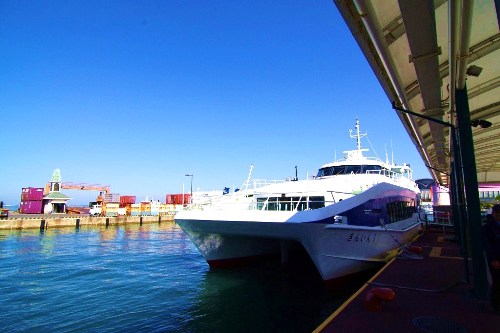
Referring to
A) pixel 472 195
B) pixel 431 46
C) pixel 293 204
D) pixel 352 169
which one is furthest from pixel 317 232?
pixel 352 169

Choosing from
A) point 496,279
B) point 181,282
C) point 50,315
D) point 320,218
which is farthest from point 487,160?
point 50,315

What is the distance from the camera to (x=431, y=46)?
4.24 m

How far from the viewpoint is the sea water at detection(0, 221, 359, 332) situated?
25.1ft

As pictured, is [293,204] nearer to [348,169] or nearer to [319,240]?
[319,240]

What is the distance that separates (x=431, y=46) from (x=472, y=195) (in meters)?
3.23

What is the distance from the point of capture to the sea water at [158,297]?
7.64m

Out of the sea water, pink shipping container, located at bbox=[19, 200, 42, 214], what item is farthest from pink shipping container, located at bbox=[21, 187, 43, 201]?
the sea water

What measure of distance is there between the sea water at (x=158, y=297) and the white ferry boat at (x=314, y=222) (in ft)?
3.23

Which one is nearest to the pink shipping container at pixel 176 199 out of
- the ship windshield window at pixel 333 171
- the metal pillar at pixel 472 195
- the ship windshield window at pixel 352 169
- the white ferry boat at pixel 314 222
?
the ship windshield window at pixel 333 171

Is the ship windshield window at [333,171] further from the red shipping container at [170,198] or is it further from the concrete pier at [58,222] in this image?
the red shipping container at [170,198]

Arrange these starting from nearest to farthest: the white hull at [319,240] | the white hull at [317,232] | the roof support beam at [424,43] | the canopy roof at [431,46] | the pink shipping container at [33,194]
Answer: the roof support beam at [424,43], the canopy roof at [431,46], the white hull at [317,232], the white hull at [319,240], the pink shipping container at [33,194]

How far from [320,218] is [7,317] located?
878 centimetres

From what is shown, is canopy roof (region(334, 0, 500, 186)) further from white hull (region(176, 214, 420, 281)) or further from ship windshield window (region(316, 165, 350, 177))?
ship windshield window (region(316, 165, 350, 177))

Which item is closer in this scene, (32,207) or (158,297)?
(158,297)
